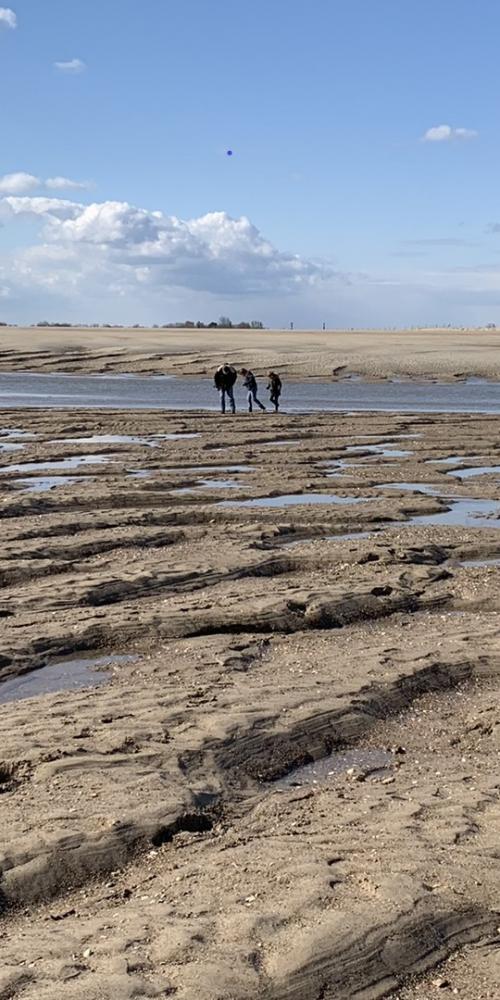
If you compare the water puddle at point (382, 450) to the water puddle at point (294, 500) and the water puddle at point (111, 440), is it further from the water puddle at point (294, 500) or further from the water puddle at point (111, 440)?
the water puddle at point (294, 500)

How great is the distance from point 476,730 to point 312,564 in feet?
16.2

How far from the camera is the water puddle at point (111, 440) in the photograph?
2486cm

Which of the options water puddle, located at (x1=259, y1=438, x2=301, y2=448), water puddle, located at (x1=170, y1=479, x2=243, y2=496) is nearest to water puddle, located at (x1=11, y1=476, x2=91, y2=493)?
water puddle, located at (x1=170, y1=479, x2=243, y2=496)

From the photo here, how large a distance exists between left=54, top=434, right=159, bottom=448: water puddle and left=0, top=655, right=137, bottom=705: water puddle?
14899mm

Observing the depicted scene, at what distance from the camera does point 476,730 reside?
7836 mm

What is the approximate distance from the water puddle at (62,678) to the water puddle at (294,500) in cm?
721

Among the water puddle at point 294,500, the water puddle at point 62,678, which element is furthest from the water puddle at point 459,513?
the water puddle at point 62,678

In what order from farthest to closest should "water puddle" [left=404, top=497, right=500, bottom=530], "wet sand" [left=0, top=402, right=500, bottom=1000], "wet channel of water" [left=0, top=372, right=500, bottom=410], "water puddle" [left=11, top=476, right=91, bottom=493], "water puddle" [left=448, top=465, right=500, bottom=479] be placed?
1. "wet channel of water" [left=0, top=372, right=500, bottom=410]
2. "water puddle" [left=448, top=465, right=500, bottom=479]
3. "water puddle" [left=11, top=476, right=91, bottom=493]
4. "water puddle" [left=404, top=497, right=500, bottom=530]
5. "wet sand" [left=0, top=402, right=500, bottom=1000]

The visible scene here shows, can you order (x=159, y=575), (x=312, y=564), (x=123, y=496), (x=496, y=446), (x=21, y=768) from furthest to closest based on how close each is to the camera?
(x=496, y=446) → (x=123, y=496) → (x=312, y=564) → (x=159, y=575) → (x=21, y=768)

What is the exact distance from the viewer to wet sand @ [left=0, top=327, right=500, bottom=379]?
5647 cm

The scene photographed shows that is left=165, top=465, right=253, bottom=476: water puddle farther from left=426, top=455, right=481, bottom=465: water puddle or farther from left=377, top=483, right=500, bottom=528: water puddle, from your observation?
left=426, top=455, right=481, bottom=465: water puddle

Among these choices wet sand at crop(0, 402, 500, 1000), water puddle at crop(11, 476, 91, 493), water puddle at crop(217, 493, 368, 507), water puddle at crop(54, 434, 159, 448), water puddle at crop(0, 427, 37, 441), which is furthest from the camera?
water puddle at crop(0, 427, 37, 441)

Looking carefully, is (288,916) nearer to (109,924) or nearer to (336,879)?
(336,879)

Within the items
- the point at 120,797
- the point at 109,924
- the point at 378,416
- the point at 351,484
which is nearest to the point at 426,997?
the point at 109,924
